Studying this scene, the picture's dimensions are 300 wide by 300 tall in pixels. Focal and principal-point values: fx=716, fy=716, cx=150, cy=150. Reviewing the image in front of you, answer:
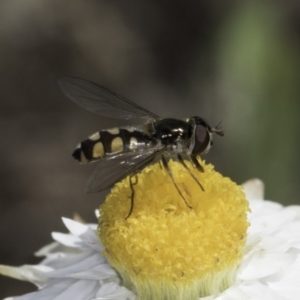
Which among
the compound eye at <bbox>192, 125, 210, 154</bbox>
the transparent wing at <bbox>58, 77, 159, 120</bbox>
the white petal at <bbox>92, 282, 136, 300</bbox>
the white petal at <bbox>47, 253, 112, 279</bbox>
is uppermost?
the transparent wing at <bbox>58, 77, 159, 120</bbox>

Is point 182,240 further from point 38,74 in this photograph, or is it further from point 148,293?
point 38,74

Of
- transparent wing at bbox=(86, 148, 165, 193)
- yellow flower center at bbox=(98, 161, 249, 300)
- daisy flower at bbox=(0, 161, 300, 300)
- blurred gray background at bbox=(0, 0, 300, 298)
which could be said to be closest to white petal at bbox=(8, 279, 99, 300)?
daisy flower at bbox=(0, 161, 300, 300)

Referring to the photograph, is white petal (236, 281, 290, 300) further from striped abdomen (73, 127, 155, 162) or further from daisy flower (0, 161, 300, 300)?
striped abdomen (73, 127, 155, 162)

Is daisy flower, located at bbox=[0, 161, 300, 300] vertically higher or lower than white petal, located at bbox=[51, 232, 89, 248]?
lower

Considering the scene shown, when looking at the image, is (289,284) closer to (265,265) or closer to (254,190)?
(265,265)

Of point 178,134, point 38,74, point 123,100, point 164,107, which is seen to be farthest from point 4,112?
point 178,134

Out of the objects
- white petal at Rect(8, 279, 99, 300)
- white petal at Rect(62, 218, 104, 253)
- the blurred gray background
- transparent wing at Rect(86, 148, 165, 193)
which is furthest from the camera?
the blurred gray background

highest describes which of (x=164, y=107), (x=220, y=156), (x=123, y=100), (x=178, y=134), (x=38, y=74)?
(x=38, y=74)
